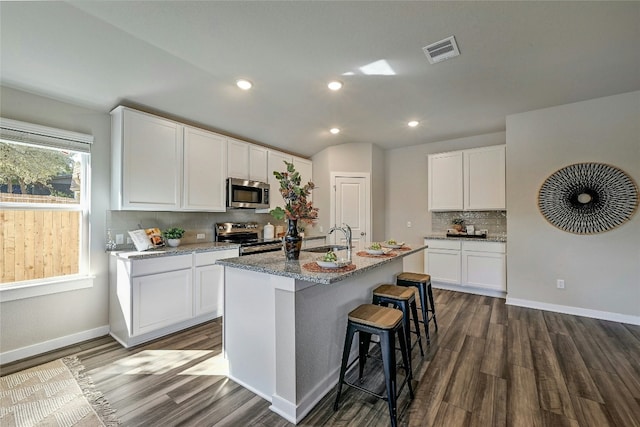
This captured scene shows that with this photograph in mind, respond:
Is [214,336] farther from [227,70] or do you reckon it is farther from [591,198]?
[591,198]

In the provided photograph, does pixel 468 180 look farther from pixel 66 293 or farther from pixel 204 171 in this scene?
pixel 66 293

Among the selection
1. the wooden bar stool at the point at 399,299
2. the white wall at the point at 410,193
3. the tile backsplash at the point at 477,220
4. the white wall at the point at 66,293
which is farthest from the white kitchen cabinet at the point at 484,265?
the white wall at the point at 66,293

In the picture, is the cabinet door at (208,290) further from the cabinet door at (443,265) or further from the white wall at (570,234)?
the white wall at (570,234)

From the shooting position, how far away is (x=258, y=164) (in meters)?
4.41

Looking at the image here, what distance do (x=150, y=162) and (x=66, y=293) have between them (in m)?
1.58

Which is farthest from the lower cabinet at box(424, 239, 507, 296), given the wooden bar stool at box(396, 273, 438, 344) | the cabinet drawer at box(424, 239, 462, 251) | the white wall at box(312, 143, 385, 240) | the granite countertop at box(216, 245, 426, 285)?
the granite countertop at box(216, 245, 426, 285)

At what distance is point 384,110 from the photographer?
381 cm

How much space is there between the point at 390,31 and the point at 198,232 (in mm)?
3361

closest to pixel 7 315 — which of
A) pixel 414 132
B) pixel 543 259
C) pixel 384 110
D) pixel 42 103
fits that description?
pixel 42 103

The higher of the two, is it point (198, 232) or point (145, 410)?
point (198, 232)

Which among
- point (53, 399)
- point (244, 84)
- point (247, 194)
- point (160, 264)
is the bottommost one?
point (53, 399)

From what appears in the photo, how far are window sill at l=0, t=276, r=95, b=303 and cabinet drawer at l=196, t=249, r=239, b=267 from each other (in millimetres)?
1066

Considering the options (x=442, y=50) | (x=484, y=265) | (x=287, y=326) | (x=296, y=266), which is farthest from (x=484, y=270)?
(x=287, y=326)

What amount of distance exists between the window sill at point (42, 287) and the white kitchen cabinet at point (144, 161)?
839mm
